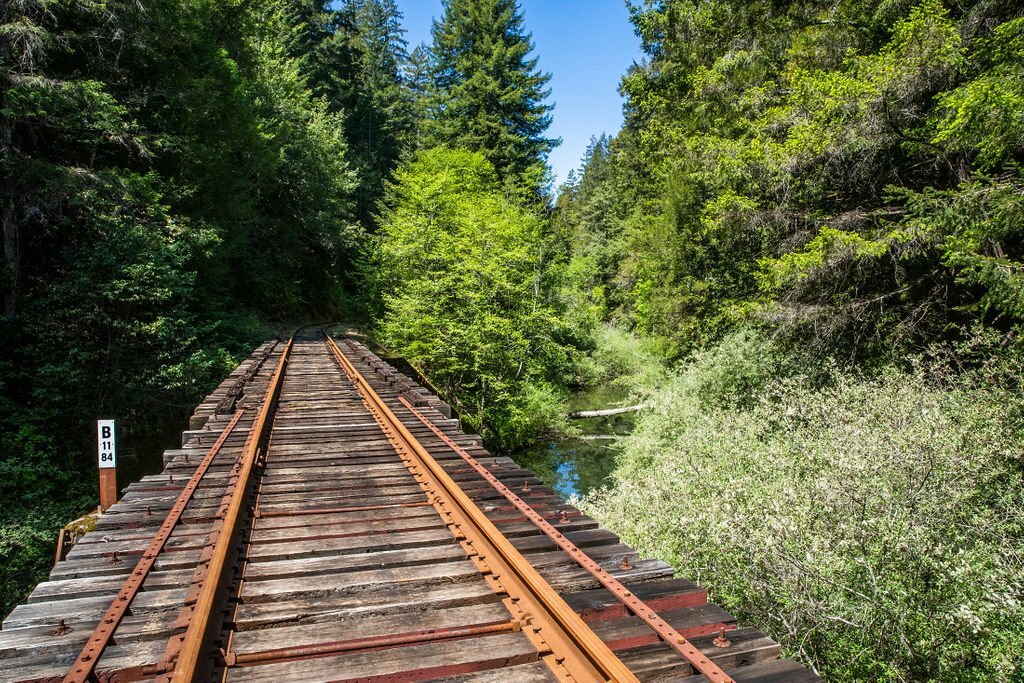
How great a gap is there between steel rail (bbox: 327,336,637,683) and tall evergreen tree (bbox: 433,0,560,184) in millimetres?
25910

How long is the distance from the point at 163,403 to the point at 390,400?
25.0ft

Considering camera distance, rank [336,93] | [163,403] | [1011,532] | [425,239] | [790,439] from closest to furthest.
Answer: [1011,532]
[790,439]
[163,403]
[425,239]
[336,93]

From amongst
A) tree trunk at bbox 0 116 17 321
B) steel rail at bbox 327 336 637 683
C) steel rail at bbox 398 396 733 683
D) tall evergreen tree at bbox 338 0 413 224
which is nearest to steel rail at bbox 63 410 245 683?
steel rail at bbox 327 336 637 683

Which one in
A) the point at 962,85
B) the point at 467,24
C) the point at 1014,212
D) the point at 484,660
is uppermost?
the point at 467,24

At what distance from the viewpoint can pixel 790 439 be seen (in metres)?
9.14

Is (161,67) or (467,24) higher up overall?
(467,24)

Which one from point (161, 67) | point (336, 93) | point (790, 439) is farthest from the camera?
point (336, 93)

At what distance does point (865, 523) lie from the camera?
564 centimetres

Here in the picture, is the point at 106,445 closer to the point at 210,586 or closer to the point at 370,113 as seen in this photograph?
the point at 210,586

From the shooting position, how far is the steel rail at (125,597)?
2350mm

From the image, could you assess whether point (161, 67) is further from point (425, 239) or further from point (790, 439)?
point (790, 439)

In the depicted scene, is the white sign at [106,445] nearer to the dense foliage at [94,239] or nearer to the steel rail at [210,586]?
the steel rail at [210,586]

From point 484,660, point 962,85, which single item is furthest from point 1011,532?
point 962,85

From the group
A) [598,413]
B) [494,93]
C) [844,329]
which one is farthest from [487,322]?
[494,93]
